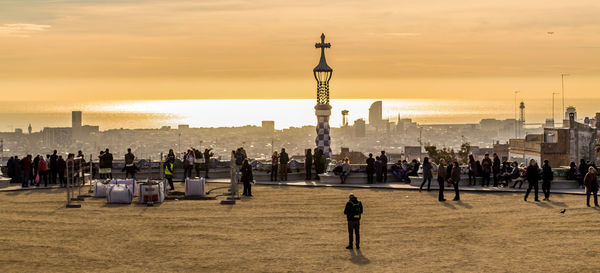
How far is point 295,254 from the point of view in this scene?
2103 centimetres

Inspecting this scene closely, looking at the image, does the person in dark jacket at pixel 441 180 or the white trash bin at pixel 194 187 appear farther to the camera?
the white trash bin at pixel 194 187

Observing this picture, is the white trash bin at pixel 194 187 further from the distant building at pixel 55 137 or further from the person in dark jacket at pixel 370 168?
the distant building at pixel 55 137

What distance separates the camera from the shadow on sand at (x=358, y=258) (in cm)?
2014

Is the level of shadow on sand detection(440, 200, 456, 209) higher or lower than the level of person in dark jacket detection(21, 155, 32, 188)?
lower

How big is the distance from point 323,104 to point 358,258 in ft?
75.7

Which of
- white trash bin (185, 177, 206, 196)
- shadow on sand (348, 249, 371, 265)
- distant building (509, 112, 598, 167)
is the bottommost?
shadow on sand (348, 249, 371, 265)

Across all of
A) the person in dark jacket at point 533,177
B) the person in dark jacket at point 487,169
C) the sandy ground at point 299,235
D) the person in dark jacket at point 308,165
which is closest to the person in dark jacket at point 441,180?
the sandy ground at point 299,235

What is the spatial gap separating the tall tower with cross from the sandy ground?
11.3 m

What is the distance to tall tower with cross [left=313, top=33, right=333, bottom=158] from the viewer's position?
42812 mm

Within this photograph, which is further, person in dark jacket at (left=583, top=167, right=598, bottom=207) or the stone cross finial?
the stone cross finial

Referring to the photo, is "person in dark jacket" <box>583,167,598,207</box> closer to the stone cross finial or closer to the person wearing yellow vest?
the person wearing yellow vest

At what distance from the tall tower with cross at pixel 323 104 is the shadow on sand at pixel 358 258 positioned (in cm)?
2133

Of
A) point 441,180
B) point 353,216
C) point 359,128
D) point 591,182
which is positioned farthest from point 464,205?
point 359,128

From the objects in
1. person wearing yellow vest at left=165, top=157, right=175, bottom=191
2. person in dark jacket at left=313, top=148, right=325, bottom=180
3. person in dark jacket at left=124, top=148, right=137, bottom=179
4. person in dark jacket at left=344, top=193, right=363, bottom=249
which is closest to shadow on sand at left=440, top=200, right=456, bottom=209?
person in dark jacket at left=344, top=193, right=363, bottom=249
